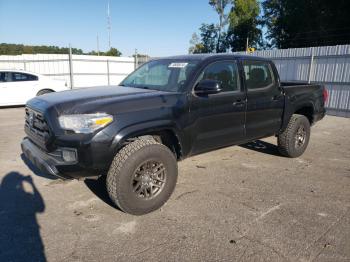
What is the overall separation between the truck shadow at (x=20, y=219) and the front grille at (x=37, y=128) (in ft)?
2.66

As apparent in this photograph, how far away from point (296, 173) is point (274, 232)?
2.12 m

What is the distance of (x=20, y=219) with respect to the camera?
347cm

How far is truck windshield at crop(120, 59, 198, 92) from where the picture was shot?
4.15 m

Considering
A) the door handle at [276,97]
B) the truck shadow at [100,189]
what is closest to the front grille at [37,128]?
the truck shadow at [100,189]

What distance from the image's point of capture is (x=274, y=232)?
3250 mm

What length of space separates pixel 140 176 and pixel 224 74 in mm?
1978

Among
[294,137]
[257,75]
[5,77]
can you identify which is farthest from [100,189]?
[5,77]

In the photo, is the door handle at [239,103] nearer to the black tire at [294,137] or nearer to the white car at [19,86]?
the black tire at [294,137]

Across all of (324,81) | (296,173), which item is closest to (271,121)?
(296,173)

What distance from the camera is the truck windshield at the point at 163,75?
4.15 m

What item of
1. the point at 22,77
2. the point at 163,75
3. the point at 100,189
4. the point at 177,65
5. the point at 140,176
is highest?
the point at 177,65

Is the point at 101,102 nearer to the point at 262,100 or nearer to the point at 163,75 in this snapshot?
the point at 163,75

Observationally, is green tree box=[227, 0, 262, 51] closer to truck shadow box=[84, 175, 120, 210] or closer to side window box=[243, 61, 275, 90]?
side window box=[243, 61, 275, 90]

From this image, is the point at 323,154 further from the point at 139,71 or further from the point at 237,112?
the point at 139,71
